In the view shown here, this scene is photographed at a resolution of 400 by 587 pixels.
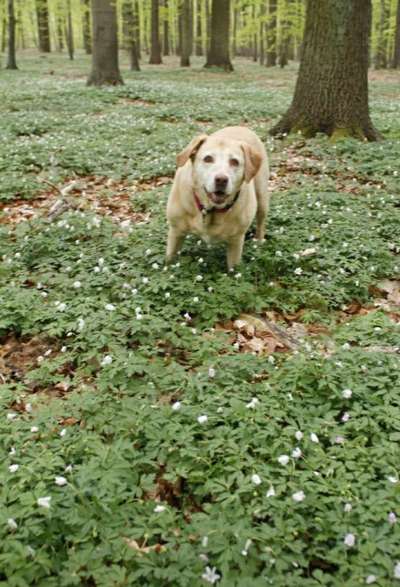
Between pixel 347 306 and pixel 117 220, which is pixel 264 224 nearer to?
pixel 347 306

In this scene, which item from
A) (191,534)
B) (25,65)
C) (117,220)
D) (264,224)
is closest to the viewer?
(191,534)

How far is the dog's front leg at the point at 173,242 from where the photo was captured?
616 cm

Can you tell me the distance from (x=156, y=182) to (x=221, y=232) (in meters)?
4.54

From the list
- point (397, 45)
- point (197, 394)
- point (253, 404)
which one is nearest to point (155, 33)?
point (397, 45)

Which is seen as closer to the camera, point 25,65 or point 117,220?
point 117,220

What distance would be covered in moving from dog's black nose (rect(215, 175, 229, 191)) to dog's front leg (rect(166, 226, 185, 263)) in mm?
1026

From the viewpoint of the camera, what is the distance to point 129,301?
5.40 m

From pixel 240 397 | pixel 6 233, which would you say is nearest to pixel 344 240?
pixel 240 397

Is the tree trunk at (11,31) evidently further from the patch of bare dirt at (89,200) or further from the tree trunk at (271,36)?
the patch of bare dirt at (89,200)

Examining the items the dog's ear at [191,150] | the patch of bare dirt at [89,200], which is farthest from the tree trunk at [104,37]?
the dog's ear at [191,150]

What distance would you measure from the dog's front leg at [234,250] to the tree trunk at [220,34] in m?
26.0

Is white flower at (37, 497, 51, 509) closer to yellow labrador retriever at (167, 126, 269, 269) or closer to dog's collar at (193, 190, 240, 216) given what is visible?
yellow labrador retriever at (167, 126, 269, 269)

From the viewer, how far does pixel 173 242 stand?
6.23 meters

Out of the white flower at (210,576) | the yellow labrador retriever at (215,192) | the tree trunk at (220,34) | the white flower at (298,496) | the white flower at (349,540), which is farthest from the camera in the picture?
the tree trunk at (220,34)
